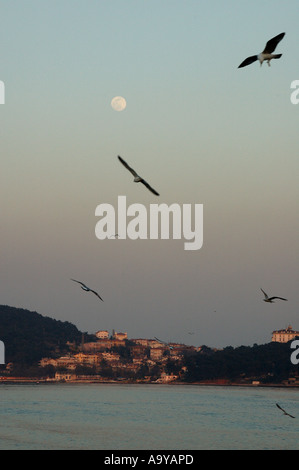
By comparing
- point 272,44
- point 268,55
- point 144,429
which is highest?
point 272,44

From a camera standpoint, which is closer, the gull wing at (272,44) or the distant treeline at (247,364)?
the gull wing at (272,44)

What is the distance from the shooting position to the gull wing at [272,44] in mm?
17516

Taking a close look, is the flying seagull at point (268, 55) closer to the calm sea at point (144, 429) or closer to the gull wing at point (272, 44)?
the gull wing at point (272, 44)

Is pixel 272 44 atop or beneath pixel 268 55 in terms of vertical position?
atop

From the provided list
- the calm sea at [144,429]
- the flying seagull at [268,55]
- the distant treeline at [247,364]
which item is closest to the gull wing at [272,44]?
the flying seagull at [268,55]

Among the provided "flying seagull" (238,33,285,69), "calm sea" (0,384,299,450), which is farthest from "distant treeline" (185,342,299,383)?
"flying seagull" (238,33,285,69)

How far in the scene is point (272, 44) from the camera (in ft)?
59.2

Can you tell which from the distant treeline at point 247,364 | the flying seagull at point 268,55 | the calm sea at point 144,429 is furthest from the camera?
the distant treeline at point 247,364

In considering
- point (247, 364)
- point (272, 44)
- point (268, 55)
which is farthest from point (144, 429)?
point (247, 364)

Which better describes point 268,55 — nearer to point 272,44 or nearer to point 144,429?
point 272,44
